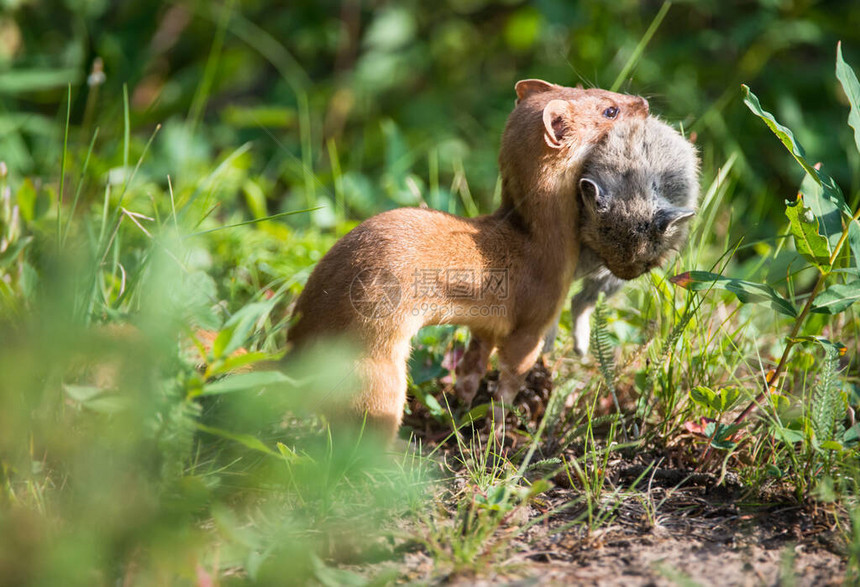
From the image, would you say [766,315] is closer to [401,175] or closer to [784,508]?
[784,508]

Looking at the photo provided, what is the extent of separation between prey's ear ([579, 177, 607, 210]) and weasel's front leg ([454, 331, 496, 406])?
64 centimetres

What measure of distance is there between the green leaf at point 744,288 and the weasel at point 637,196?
355 mm

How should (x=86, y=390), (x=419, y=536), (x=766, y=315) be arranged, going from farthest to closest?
1. (x=766, y=315)
2. (x=419, y=536)
3. (x=86, y=390)

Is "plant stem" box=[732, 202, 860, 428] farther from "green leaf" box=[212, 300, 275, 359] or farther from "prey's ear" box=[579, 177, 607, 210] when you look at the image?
"green leaf" box=[212, 300, 275, 359]

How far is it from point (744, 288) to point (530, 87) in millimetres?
1328

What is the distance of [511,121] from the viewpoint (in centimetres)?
313

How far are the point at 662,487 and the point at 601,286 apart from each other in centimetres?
89

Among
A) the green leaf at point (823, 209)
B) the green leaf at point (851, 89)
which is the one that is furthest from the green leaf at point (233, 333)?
the green leaf at point (851, 89)

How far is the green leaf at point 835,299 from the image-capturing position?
2.38 meters

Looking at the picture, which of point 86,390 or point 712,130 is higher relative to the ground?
point 712,130

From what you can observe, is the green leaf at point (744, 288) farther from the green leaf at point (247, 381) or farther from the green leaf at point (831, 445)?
the green leaf at point (247, 381)

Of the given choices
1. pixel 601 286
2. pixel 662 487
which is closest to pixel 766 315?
pixel 601 286

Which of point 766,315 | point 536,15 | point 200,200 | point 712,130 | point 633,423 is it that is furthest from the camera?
point 536,15


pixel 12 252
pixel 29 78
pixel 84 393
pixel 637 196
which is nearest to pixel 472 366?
pixel 637 196
